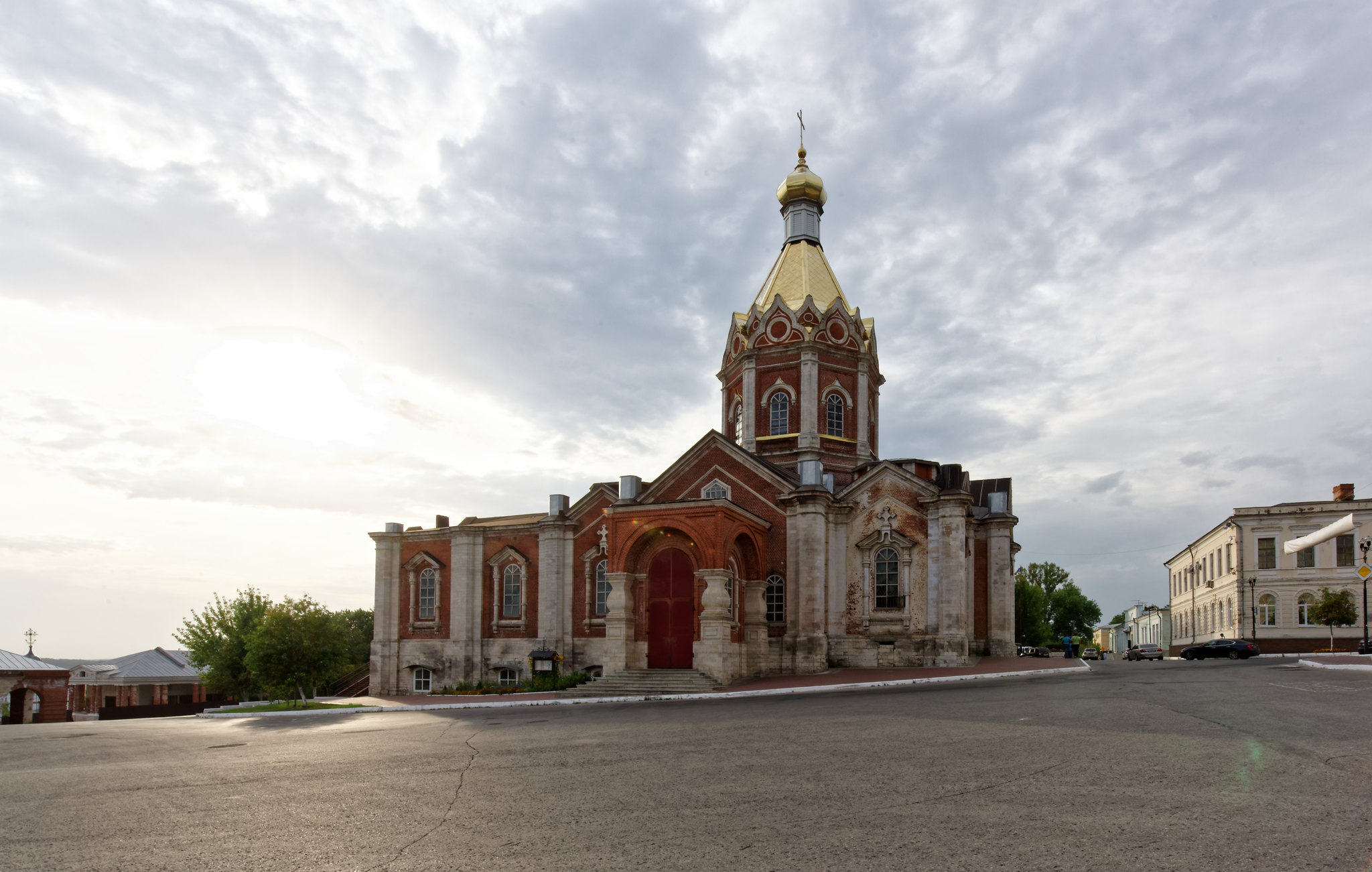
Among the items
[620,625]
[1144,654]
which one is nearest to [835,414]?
[620,625]

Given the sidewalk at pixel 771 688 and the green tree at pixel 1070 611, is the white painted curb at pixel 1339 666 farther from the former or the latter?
the green tree at pixel 1070 611

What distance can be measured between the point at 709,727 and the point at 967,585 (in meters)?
19.9

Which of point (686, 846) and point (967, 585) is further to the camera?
point (967, 585)

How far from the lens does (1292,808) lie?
282 inches

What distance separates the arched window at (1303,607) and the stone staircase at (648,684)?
1647 inches

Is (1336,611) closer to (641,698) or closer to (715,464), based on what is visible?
(715,464)

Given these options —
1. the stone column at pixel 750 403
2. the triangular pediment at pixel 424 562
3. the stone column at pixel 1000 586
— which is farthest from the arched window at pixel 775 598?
the triangular pediment at pixel 424 562

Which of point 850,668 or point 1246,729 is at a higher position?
point 1246,729

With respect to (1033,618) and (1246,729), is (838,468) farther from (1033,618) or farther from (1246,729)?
(1033,618)

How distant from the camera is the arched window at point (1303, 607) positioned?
166ft

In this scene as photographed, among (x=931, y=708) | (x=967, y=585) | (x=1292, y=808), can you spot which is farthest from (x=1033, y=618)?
(x=1292, y=808)

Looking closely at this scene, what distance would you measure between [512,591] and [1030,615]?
5252 cm

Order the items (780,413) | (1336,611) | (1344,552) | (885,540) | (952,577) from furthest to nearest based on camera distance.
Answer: (1344,552), (1336,611), (780,413), (885,540), (952,577)

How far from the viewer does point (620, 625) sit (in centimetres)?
2853
